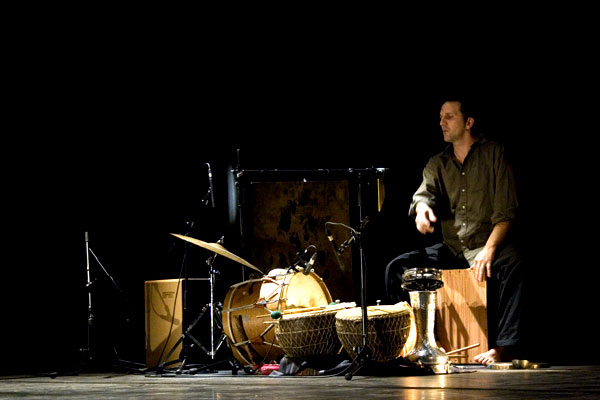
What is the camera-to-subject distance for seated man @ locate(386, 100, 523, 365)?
5250 millimetres

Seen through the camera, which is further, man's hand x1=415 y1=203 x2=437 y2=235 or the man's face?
the man's face

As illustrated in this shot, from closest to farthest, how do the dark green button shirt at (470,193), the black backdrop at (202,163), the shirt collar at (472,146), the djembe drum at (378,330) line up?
the djembe drum at (378,330), the dark green button shirt at (470,193), the shirt collar at (472,146), the black backdrop at (202,163)

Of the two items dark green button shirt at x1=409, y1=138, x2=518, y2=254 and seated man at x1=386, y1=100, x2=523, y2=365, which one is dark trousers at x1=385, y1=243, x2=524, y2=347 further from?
dark green button shirt at x1=409, y1=138, x2=518, y2=254

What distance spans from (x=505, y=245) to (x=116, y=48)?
3444 millimetres

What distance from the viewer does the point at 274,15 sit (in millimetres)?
6469

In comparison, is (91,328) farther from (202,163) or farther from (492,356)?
(492,356)

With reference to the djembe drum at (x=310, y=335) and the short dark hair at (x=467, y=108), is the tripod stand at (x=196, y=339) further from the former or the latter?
the short dark hair at (x=467, y=108)

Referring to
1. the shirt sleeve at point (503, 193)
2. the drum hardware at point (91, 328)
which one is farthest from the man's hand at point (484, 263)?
the drum hardware at point (91, 328)

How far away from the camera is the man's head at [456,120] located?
569 cm

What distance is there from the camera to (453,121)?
569 centimetres

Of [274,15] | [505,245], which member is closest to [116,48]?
[274,15]

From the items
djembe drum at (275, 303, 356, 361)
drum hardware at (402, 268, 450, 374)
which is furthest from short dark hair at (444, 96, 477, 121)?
djembe drum at (275, 303, 356, 361)

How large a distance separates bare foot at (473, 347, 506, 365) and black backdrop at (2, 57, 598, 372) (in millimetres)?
628

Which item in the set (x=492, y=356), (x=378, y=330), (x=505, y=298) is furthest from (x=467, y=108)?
(x=378, y=330)
